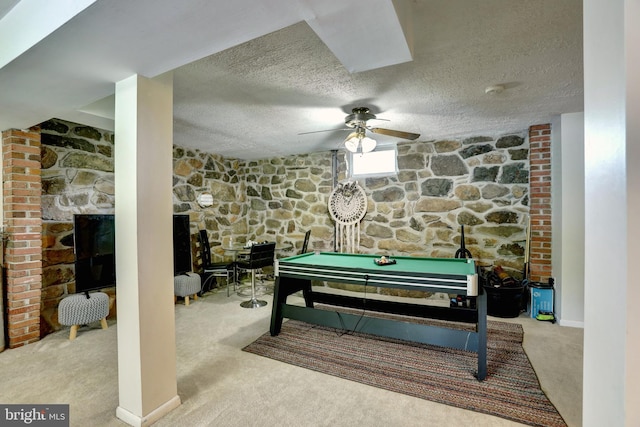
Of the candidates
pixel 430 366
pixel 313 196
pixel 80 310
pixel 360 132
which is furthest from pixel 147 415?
pixel 313 196

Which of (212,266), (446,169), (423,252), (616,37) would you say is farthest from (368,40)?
(212,266)

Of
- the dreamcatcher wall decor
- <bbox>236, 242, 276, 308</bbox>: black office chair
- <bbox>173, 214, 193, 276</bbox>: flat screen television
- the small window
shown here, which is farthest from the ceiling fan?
<bbox>173, 214, 193, 276</bbox>: flat screen television

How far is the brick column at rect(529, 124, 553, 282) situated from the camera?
11.8ft

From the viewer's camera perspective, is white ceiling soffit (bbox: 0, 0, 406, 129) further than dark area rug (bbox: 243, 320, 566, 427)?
No

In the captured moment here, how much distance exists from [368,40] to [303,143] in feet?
9.95

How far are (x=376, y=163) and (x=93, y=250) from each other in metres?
3.98

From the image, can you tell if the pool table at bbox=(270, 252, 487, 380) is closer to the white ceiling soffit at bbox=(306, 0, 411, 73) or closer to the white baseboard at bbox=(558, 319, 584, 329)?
the white baseboard at bbox=(558, 319, 584, 329)

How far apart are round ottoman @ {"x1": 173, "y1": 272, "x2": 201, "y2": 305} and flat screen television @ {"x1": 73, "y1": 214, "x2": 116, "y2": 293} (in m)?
0.81

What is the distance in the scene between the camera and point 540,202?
143 inches

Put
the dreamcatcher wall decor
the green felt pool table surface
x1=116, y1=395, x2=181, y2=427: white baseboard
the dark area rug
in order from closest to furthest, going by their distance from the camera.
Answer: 1. x1=116, y1=395, x2=181, y2=427: white baseboard
2. the dark area rug
3. the green felt pool table surface
4. the dreamcatcher wall decor

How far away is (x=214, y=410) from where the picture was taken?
1907 mm

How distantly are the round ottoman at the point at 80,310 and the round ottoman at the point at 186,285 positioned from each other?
35.3 inches

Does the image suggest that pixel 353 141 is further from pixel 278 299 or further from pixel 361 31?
pixel 278 299

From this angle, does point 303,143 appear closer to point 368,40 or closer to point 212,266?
point 212,266
